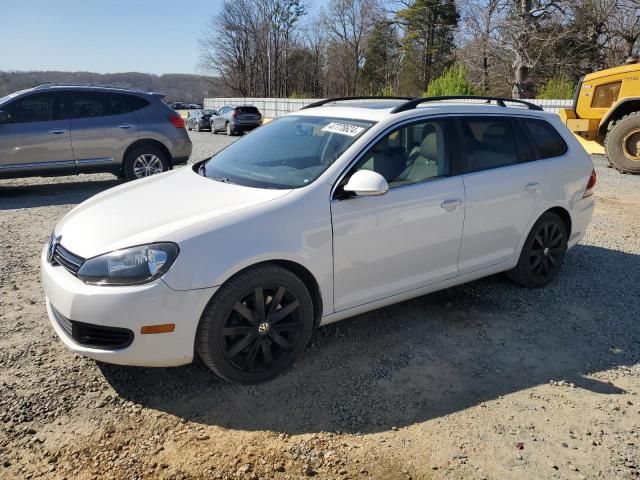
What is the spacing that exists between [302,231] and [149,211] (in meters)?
0.96

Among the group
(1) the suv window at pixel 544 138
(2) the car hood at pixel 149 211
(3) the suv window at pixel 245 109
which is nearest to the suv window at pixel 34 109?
(2) the car hood at pixel 149 211

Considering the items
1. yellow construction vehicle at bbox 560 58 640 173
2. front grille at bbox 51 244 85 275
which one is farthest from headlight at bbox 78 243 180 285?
yellow construction vehicle at bbox 560 58 640 173

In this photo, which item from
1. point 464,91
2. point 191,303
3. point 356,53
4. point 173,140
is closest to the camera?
point 191,303

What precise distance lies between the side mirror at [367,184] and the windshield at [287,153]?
253mm

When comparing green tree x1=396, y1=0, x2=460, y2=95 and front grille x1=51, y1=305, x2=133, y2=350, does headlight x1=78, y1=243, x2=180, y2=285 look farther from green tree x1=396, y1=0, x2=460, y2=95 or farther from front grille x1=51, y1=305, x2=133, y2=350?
green tree x1=396, y1=0, x2=460, y2=95

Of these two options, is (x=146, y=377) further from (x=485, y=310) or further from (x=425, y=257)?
(x=485, y=310)

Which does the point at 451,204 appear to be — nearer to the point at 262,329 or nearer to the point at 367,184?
the point at 367,184

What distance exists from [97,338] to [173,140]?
22.7ft

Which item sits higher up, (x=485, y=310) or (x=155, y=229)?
(x=155, y=229)

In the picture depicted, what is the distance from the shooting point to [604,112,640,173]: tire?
35.1 ft

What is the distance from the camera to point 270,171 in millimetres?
3609

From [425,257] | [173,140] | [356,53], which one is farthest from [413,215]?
[356,53]

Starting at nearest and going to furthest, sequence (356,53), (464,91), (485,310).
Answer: (485,310) → (464,91) → (356,53)

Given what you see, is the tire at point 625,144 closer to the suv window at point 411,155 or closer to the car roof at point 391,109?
the car roof at point 391,109
